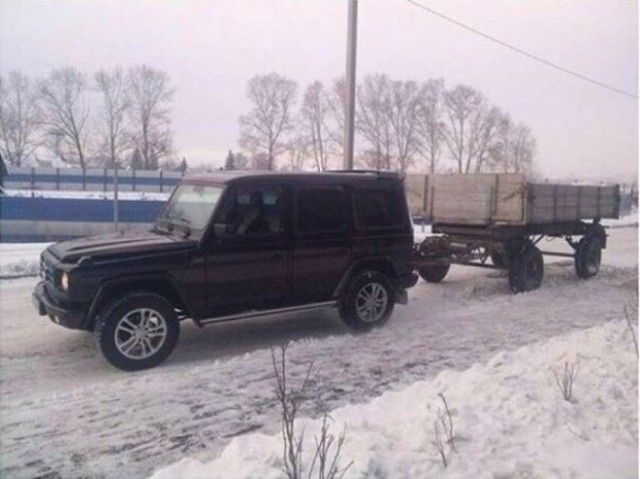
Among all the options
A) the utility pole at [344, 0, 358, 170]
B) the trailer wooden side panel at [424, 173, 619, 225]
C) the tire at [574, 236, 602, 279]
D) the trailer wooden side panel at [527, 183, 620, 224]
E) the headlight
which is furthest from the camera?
the utility pole at [344, 0, 358, 170]

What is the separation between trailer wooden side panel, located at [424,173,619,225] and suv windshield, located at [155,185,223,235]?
4.64m

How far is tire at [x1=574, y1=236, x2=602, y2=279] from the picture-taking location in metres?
10.5

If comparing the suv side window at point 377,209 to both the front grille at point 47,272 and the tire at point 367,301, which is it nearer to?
the tire at point 367,301

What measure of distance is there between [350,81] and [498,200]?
4.03 m

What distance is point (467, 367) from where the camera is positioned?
530 centimetres

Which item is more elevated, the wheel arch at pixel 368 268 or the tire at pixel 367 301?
the wheel arch at pixel 368 268

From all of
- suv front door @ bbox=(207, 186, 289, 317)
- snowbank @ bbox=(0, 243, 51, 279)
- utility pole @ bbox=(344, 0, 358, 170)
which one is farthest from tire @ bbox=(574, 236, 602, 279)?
snowbank @ bbox=(0, 243, 51, 279)

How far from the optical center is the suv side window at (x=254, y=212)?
215 inches

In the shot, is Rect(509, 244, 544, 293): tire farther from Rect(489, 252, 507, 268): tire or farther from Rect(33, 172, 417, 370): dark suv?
Rect(33, 172, 417, 370): dark suv

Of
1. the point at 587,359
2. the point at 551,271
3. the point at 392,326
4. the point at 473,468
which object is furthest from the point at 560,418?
the point at 551,271

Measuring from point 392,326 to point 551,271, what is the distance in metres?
5.93

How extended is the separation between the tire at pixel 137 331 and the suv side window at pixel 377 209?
234 centimetres

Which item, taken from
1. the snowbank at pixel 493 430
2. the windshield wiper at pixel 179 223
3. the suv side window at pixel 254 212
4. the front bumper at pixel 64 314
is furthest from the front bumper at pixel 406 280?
the front bumper at pixel 64 314

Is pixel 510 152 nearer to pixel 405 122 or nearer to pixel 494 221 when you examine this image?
pixel 494 221
